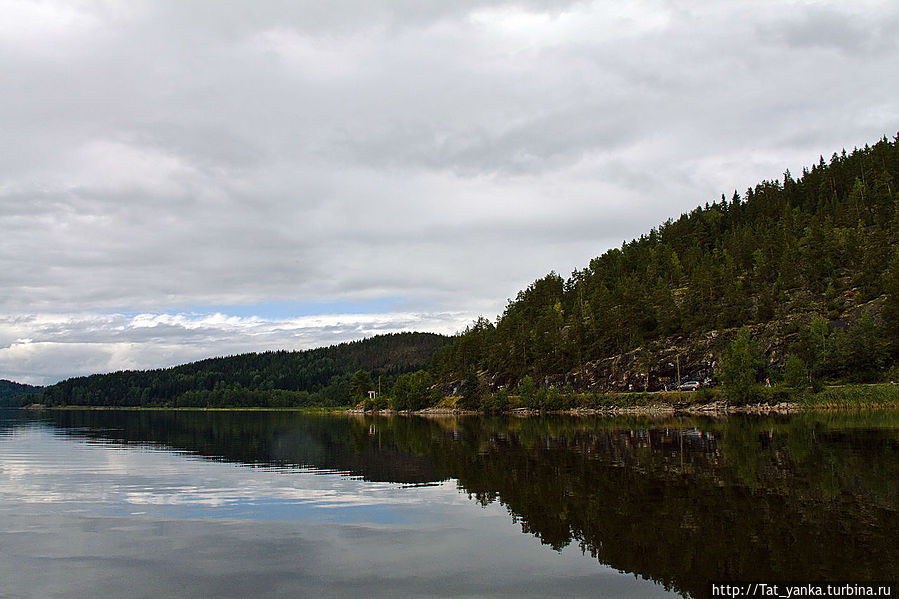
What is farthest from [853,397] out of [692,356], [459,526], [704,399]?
[459,526]

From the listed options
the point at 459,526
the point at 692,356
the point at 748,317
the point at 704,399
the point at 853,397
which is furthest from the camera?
the point at 748,317

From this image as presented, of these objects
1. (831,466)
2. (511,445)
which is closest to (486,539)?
(831,466)

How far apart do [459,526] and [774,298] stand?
13673 centimetres

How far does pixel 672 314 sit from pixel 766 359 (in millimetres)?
30076

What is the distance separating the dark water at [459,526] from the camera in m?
14.3

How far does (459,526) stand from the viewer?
20250 mm

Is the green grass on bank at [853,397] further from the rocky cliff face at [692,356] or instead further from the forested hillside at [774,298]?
the rocky cliff face at [692,356]

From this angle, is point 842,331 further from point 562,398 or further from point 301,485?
point 301,485

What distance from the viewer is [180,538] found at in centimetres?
1878

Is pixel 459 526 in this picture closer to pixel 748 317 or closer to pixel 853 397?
pixel 853 397

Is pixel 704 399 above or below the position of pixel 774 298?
below

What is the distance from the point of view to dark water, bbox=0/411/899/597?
46.8 ft

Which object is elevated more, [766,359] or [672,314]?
[672,314]

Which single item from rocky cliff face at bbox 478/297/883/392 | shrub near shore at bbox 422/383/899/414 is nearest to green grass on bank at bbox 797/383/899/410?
shrub near shore at bbox 422/383/899/414
